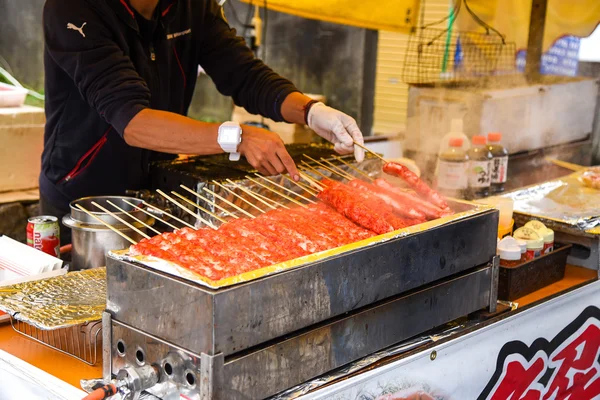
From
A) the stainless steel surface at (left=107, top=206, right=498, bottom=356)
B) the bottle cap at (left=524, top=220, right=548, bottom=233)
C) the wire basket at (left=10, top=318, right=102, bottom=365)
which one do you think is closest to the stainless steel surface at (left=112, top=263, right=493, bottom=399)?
Result: the stainless steel surface at (left=107, top=206, right=498, bottom=356)

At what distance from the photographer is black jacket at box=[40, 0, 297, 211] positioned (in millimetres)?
3055

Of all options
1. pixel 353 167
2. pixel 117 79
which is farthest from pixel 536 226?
pixel 117 79

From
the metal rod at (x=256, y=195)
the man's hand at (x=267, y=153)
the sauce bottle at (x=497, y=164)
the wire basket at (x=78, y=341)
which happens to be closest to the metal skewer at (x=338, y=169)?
the man's hand at (x=267, y=153)

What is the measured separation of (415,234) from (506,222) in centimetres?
111

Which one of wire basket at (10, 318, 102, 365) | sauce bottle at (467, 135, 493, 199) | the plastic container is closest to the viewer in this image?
wire basket at (10, 318, 102, 365)

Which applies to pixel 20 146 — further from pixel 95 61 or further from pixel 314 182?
pixel 314 182

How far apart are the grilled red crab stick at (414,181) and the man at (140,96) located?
146 mm

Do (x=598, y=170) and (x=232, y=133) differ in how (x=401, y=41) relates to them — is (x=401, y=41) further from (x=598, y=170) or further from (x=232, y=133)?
(x=232, y=133)

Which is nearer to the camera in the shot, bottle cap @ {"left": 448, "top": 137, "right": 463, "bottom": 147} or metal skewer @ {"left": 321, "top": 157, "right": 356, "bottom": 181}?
metal skewer @ {"left": 321, "top": 157, "right": 356, "bottom": 181}

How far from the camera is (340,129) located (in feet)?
10.00

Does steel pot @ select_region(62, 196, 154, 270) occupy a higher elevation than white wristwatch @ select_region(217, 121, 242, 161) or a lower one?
lower

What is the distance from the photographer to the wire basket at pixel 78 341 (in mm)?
2236

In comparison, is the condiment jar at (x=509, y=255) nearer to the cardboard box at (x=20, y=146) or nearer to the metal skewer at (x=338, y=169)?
the metal skewer at (x=338, y=169)

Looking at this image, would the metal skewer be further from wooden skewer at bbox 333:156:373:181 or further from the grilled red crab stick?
the grilled red crab stick
